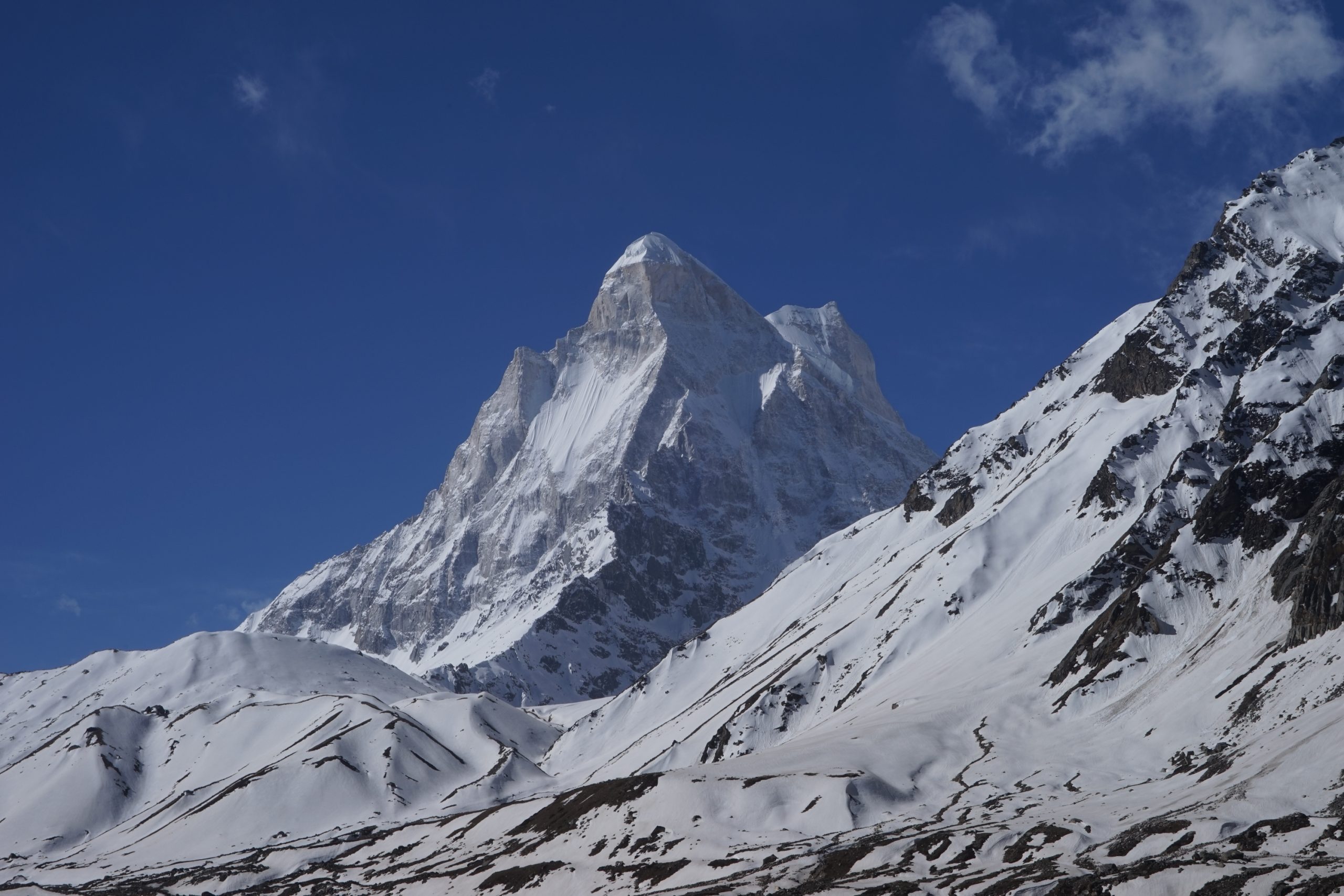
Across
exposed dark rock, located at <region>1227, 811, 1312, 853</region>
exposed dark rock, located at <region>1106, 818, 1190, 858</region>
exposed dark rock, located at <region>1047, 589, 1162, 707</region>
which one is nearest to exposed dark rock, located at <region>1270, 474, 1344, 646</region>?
exposed dark rock, located at <region>1047, 589, 1162, 707</region>

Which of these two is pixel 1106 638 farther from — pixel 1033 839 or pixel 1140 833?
pixel 1140 833

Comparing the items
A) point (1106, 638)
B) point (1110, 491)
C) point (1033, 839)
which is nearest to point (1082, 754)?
point (1106, 638)

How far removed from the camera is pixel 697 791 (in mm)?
126938

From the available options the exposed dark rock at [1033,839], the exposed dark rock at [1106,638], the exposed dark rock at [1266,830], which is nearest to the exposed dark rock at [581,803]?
the exposed dark rock at [1106,638]

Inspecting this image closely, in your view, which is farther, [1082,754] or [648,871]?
[1082,754]

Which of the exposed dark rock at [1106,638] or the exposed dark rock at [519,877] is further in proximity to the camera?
the exposed dark rock at [1106,638]

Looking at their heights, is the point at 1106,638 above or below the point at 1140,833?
above

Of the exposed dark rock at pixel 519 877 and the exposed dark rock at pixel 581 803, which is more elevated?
the exposed dark rock at pixel 581 803

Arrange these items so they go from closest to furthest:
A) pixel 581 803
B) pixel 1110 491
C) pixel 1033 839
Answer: pixel 1033 839 → pixel 581 803 → pixel 1110 491

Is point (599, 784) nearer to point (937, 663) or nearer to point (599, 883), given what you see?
point (599, 883)

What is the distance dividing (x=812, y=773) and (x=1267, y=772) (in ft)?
156

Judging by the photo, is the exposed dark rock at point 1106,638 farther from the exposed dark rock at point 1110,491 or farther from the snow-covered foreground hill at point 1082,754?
the exposed dark rock at point 1110,491

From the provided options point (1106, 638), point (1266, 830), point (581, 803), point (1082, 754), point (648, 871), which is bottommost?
point (1266, 830)

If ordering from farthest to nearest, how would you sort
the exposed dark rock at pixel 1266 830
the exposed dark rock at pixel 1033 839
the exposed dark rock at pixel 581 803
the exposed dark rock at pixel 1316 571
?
the exposed dark rock at pixel 581 803
the exposed dark rock at pixel 1316 571
the exposed dark rock at pixel 1033 839
the exposed dark rock at pixel 1266 830
